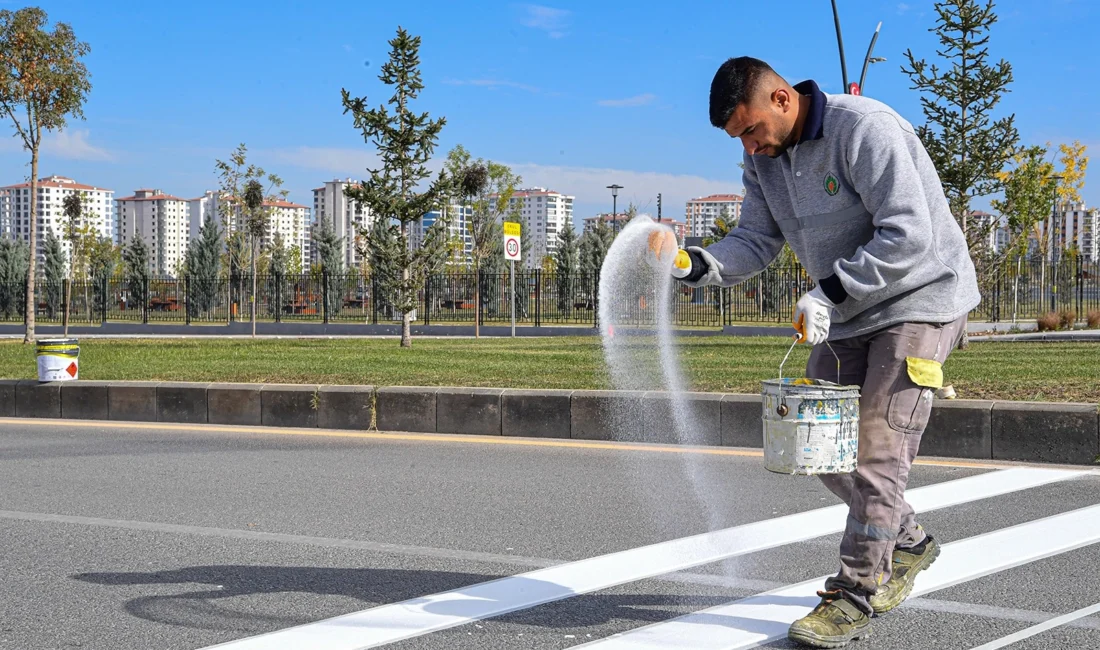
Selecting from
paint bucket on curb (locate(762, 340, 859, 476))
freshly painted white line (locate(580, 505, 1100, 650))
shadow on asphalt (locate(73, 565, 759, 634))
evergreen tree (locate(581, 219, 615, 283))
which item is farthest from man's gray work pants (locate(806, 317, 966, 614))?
evergreen tree (locate(581, 219, 615, 283))

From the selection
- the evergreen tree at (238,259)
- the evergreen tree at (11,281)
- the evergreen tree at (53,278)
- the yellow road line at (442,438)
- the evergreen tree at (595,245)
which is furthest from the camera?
the evergreen tree at (53,278)

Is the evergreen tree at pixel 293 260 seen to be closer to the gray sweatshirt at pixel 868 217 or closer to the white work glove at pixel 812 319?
the gray sweatshirt at pixel 868 217

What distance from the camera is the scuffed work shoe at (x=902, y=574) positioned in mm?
3738

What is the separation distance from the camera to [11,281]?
44406 millimetres

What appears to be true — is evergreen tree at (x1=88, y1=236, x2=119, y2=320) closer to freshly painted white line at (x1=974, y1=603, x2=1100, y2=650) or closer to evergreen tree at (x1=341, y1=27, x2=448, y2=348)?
evergreen tree at (x1=341, y1=27, x2=448, y2=348)

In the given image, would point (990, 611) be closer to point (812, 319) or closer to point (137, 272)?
point (812, 319)

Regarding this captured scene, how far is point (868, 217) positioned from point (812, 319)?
1.52ft

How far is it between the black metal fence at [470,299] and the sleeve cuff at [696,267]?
23192mm

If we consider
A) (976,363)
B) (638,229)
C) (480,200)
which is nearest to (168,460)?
(638,229)

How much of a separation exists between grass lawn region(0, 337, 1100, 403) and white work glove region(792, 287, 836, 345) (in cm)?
570

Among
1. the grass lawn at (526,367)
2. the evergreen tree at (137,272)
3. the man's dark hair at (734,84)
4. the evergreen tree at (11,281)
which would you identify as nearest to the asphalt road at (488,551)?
the man's dark hair at (734,84)

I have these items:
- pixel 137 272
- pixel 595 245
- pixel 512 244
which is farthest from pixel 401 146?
pixel 137 272

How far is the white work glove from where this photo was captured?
340cm

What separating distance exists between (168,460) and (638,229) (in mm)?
4935
